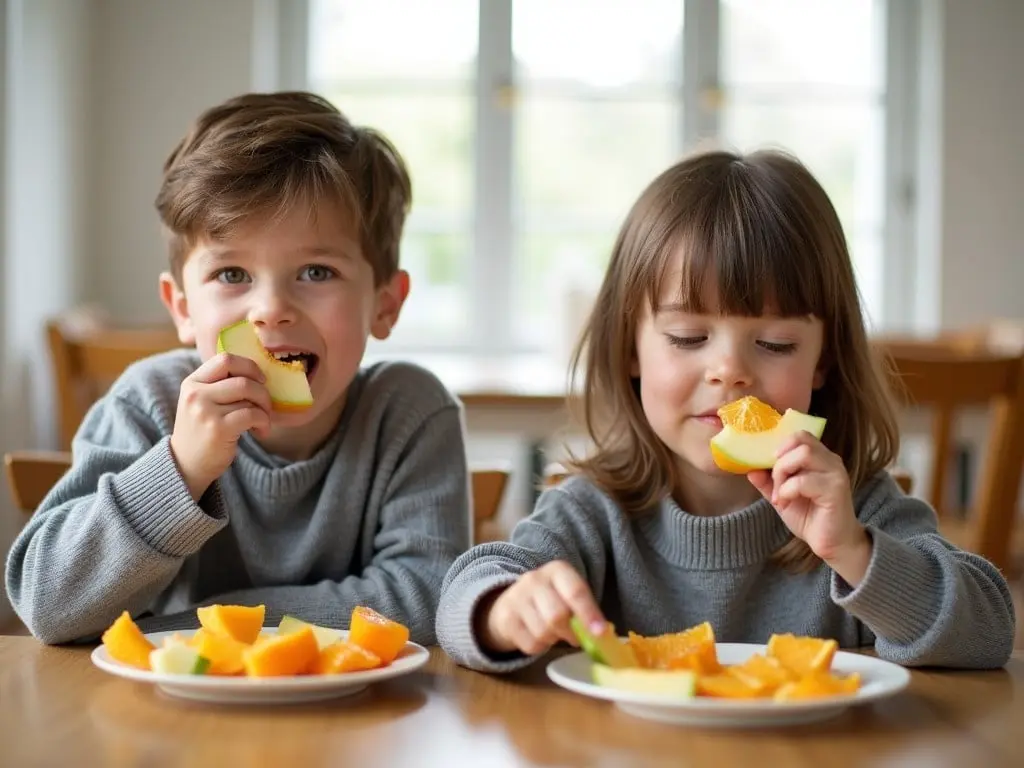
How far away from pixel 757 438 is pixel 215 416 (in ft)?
1.62

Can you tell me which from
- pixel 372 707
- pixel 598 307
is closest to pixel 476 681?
pixel 372 707

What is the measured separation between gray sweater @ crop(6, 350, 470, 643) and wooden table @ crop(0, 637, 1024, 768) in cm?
21

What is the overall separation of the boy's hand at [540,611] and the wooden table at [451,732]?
0.12ft

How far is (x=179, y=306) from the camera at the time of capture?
4.99ft

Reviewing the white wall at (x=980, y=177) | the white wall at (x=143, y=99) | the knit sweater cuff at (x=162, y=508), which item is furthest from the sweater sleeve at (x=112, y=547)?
the white wall at (x=980, y=177)

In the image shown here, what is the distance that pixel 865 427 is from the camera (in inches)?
55.6

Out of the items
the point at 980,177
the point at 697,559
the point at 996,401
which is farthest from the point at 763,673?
the point at 980,177

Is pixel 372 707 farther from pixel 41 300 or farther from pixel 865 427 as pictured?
pixel 41 300

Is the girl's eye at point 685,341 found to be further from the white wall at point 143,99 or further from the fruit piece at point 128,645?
the white wall at point 143,99

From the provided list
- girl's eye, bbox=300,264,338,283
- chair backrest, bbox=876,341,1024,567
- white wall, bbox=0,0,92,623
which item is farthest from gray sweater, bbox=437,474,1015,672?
white wall, bbox=0,0,92,623

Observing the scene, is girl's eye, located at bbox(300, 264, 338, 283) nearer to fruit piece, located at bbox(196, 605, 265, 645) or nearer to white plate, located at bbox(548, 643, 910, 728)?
fruit piece, located at bbox(196, 605, 265, 645)

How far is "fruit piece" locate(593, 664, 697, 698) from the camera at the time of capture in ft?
2.67

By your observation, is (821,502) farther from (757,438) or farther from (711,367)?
(711,367)

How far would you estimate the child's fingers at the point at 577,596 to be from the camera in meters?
0.87
